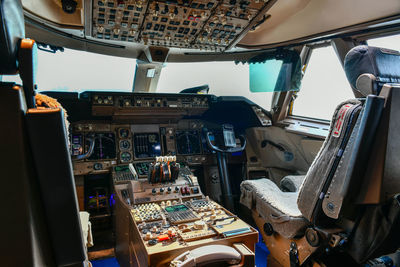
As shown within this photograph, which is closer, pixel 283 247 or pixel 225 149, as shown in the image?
pixel 283 247

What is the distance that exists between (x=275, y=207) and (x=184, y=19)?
139 centimetres

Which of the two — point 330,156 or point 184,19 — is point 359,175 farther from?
point 184,19

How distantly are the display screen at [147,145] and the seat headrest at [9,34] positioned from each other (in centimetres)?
225

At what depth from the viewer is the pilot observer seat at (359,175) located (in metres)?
1.19

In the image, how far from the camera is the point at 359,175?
1.24 meters

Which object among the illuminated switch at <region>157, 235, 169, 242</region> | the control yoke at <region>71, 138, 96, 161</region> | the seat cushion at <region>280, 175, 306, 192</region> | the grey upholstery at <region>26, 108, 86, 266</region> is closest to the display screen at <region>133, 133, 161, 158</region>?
the control yoke at <region>71, 138, 96, 161</region>

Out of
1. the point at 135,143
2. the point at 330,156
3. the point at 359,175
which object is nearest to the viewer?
the point at 359,175

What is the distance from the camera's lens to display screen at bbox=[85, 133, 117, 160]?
9.07 ft

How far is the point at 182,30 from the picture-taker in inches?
80.4

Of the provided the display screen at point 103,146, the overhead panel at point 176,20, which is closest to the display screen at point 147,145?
the display screen at point 103,146

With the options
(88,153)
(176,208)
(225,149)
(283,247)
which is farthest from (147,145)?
(283,247)

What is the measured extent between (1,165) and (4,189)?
7cm

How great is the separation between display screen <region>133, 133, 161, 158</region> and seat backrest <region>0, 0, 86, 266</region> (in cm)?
213

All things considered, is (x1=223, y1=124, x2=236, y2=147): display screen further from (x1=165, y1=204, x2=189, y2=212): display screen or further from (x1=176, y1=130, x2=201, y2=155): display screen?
(x1=165, y1=204, x2=189, y2=212): display screen
